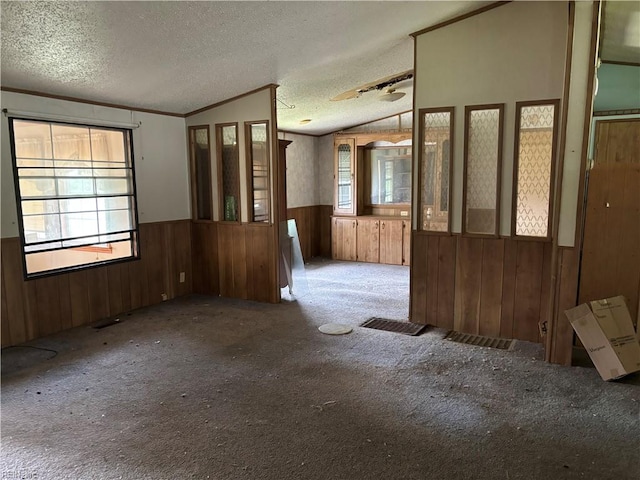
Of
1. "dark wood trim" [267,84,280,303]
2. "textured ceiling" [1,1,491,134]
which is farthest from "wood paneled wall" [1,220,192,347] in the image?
"textured ceiling" [1,1,491,134]

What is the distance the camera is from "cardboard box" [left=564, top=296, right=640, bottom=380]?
10.2ft

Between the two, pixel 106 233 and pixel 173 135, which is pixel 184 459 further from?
pixel 173 135

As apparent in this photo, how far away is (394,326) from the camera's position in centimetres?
431

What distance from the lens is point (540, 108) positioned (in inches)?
146

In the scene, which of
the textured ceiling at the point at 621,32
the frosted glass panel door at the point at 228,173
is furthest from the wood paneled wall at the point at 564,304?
the frosted glass panel door at the point at 228,173

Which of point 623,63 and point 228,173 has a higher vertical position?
point 623,63

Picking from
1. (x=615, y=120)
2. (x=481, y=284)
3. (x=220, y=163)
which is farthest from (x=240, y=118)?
(x=615, y=120)

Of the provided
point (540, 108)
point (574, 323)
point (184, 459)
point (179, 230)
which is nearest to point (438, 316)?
point (574, 323)

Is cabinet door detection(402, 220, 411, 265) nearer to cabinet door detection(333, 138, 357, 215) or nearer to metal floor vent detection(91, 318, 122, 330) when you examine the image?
cabinet door detection(333, 138, 357, 215)

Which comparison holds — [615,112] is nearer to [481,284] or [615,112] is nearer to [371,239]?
[481,284]

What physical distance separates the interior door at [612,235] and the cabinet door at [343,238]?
4.71m

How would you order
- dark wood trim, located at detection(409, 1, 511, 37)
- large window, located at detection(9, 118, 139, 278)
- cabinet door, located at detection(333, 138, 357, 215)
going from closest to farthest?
dark wood trim, located at detection(409, 1, 511, 37) < large window, located at detection(9, 118, 139, 278) < cabinet door, located at detection(333, 138, 357, 215)

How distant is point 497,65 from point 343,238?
4521 millimetres

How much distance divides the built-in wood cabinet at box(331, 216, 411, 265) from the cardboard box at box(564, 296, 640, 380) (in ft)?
13.5
